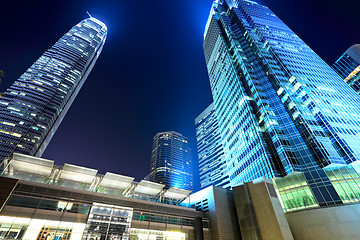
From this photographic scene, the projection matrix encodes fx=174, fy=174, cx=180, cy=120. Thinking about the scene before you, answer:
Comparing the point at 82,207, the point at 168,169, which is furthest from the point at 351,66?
the point at 168,169

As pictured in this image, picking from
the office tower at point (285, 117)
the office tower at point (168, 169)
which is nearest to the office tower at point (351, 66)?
the office tower at point (285, 117)

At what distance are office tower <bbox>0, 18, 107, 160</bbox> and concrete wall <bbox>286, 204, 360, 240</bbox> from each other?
126066mm

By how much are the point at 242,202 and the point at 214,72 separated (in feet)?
252

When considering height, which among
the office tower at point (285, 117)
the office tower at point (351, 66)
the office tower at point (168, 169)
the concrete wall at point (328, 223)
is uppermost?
the office tower at point (351, 66)

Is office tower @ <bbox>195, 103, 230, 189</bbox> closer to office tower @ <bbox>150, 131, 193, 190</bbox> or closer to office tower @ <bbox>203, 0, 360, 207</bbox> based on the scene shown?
office tower @ <bbox>203, 0, 360, 207</bbox>

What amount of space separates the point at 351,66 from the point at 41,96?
206245mm

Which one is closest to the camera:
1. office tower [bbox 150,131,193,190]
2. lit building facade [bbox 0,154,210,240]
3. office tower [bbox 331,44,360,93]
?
lit building facade [bbox 0,154,210,240]

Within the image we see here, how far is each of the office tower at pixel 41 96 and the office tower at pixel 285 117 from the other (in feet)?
360

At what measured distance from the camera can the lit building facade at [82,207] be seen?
2145cm

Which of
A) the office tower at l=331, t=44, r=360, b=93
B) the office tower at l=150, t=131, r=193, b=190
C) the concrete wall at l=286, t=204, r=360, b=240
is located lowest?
the concrete wall at l=286, t=204, r=360, b=240

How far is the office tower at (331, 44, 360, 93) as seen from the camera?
10844 centimetres

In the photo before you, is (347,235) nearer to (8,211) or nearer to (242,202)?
(242,202)

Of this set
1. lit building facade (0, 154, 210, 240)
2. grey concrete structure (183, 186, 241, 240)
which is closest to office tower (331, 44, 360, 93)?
grey concrete structure (183, 186, 241, 240)

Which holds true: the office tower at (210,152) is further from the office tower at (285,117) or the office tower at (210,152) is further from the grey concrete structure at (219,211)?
the grey concrete structure at (219,211)
